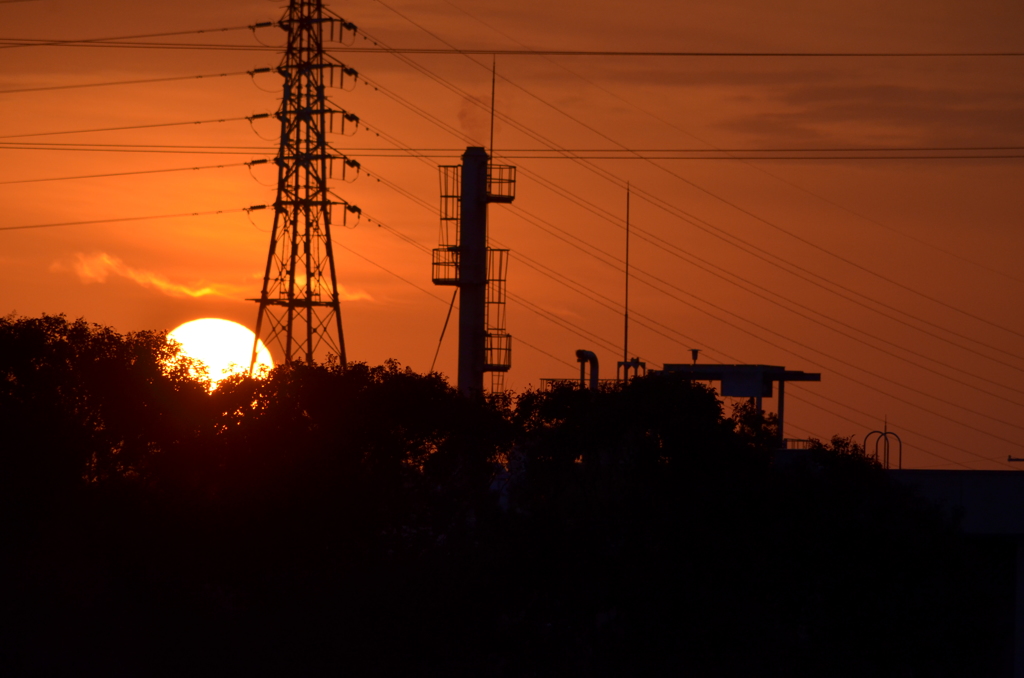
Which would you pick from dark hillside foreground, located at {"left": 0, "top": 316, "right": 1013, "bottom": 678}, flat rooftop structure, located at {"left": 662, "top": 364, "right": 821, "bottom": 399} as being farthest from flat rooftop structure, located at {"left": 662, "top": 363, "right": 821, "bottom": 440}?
dark hillside foreground, located at {"left": 0, "top": 316, "right": 1013, "bottom": 678}

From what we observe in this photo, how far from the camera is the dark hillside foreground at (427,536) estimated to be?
99.3 ft

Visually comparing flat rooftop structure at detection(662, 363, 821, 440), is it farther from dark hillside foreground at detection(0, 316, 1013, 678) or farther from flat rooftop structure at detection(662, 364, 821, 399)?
dark hillside foreground at detection(0, 316, 1013, 678)

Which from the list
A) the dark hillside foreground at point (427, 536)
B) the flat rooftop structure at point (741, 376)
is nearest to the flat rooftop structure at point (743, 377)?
the flat rooftop structure at point (741, 376)

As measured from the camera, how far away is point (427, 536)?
3428cm

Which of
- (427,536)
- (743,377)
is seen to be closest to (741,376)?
(743,377)

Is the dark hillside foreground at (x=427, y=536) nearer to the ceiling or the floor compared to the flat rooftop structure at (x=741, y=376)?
nearer to the floor

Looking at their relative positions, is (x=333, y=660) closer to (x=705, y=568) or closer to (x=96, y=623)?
(x=96, y=623)

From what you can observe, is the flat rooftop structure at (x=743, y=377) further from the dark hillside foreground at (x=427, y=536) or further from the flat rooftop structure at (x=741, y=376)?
the dark hillside foreground at (x=427, y=536)

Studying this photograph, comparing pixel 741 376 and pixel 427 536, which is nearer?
pixel 427 536

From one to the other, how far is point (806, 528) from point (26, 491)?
2087 centimetres

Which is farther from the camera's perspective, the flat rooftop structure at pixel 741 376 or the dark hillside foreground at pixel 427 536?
the flat rooftop structure at pixel 741 376

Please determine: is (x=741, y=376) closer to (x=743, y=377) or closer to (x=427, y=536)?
(x=743, y=377)

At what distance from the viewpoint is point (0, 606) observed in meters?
29.0

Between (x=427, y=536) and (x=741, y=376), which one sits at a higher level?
(x=741, y=376)
